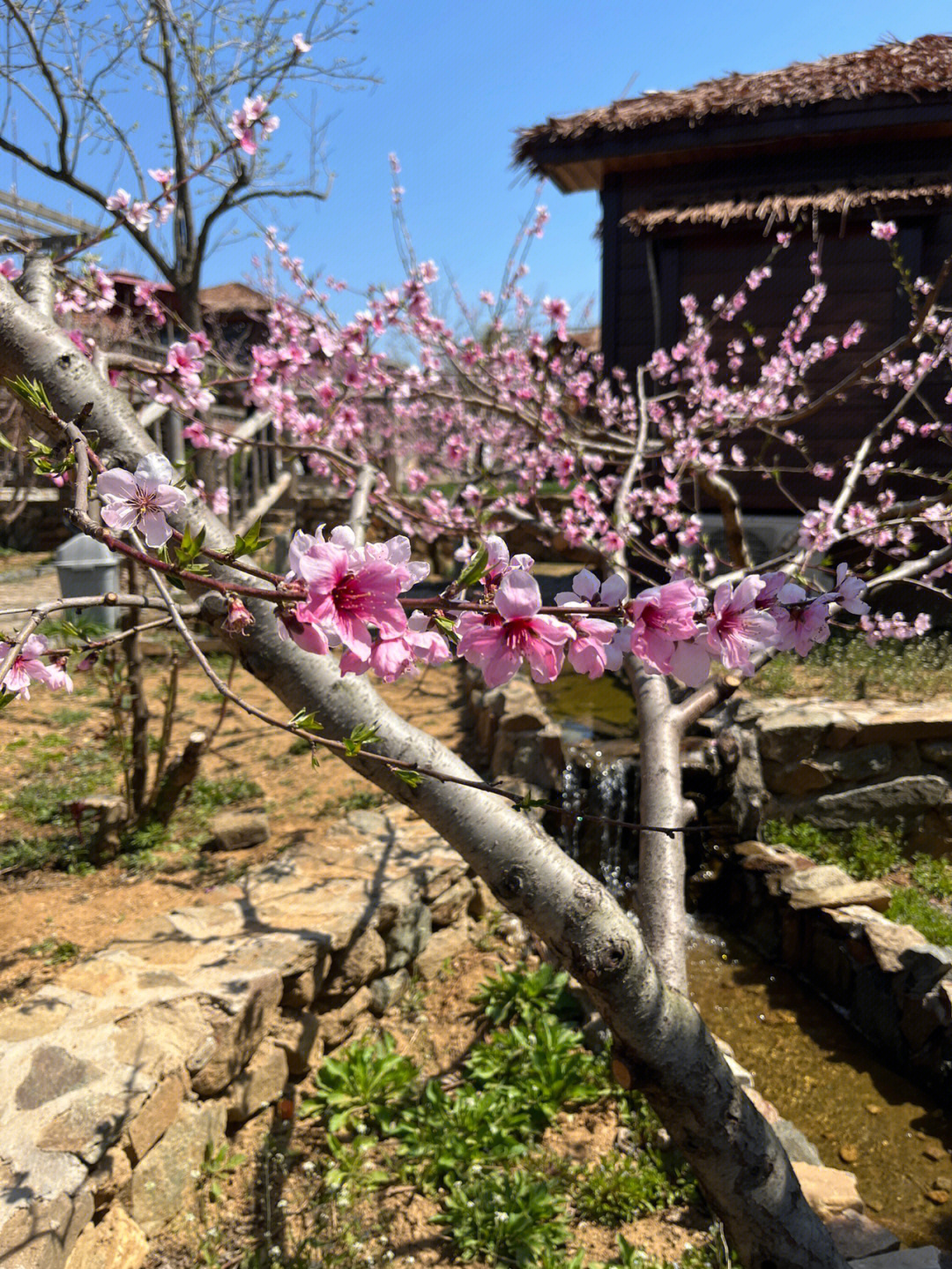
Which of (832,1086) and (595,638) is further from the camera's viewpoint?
(832,1086)

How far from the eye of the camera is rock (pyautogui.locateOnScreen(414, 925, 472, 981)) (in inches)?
149

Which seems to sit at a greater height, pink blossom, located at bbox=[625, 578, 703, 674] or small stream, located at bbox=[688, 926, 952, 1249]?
pink blossom, located at bbox=[625, 578, 703, 674]

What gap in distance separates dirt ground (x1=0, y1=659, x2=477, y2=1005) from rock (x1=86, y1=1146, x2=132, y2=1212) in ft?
2.56

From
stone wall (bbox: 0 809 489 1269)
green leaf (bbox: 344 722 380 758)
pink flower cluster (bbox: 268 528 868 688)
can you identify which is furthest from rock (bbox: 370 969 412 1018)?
pink flower cluster (bbox: 268 528 868 688)

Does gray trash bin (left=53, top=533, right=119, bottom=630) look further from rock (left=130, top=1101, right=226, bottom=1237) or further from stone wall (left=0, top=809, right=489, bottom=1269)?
rock (left=130, top=1101, right=226, bottom=1237)

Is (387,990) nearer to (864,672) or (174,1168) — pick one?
(174,1168)

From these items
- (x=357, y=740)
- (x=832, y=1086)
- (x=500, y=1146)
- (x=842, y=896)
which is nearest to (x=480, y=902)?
(x=500, y=1146)

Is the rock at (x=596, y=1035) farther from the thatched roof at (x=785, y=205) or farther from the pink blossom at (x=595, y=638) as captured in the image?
the thatched roof at (x=785, y=205)

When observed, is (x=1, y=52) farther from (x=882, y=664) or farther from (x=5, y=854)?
(x=882, y=664)

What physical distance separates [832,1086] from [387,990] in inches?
74.7

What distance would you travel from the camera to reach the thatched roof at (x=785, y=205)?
7.04m

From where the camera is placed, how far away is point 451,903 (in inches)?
158

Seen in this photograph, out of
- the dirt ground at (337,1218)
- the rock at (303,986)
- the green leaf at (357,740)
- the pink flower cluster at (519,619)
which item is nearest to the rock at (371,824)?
the rock at (303,986)

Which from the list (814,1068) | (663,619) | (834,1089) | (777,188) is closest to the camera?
(663,619)
